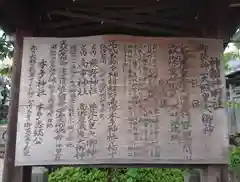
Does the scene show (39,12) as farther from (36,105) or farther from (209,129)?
(209,129)

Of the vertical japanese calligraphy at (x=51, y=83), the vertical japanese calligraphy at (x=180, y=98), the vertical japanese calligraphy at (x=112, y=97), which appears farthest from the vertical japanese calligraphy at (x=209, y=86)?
the vertical japanese calligraphy at (x=51, y=83)

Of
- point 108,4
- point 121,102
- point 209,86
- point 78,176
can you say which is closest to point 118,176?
point 78,176

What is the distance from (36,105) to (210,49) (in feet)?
5.81

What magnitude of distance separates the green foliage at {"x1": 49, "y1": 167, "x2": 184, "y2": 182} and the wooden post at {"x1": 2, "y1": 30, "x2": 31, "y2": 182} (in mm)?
2664

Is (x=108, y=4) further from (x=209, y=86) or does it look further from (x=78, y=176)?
(x=78, y=176)

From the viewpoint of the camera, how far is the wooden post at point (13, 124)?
295 cm

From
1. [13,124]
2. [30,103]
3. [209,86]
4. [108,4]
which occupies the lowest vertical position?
[13,124]

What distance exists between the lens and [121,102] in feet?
9.68

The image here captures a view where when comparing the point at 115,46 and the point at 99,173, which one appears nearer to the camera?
the point at 115,46

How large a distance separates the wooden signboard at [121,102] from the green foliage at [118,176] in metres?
2.70

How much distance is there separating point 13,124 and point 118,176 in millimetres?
3093

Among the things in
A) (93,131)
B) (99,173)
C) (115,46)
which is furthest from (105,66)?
(99,173)

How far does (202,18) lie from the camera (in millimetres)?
3229

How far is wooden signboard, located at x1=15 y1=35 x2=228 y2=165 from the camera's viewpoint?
2.87 m
